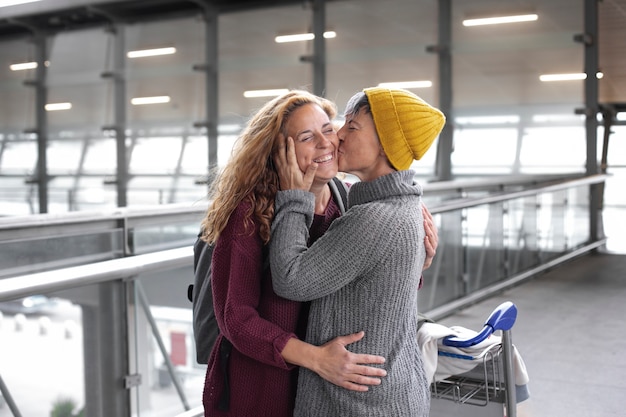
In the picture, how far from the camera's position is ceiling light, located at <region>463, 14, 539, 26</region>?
10.2 metres

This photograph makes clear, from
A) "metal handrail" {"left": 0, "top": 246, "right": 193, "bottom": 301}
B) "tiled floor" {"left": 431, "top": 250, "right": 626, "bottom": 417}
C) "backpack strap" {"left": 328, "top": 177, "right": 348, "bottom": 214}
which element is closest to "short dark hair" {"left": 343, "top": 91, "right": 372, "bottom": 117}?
"backpack strap" {"left": 328, "top": 177, "right": 348, "bottom": 214}

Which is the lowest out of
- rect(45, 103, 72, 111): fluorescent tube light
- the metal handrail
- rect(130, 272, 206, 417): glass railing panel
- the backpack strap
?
rect(130, 272, 206, 417): glass railing panel

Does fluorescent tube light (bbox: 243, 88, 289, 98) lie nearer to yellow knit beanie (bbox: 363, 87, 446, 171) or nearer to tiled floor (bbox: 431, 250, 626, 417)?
tiled floor (bbox: 431, 250, 626, 417)

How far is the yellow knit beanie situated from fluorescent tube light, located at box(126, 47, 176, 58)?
37.1 feet

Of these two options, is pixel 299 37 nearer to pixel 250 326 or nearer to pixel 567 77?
pixel 567 77

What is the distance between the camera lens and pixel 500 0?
33.8ft

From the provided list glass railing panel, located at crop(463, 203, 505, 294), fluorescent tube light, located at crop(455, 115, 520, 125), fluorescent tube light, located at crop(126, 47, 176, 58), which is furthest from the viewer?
fluorescent tube light, located at crop(126, 47, 176, 58)

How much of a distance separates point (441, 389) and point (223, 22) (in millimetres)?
10719

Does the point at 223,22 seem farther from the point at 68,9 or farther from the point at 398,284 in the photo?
the point at 398,284

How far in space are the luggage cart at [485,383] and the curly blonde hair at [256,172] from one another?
0.60 m

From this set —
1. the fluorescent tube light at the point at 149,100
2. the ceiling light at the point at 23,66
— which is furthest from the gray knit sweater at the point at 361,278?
the ceiling light at the point at 23,66

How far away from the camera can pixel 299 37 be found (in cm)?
1162

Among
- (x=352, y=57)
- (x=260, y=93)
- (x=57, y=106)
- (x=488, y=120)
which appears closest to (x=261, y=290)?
(x=488, y=120)

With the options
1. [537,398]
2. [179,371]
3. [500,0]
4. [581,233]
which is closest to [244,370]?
[179,371]
